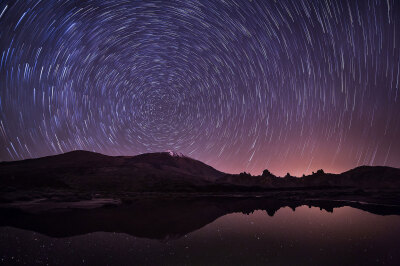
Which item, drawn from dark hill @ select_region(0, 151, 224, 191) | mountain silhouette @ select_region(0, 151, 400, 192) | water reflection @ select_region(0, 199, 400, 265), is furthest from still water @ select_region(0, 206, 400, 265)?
dark hill @ select_region(0, 151, 224, 191)

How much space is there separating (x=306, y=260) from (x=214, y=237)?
4.99 meters

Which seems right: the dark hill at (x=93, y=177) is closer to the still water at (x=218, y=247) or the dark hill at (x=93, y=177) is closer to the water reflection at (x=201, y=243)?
the water reflection at (x=201, y=243)

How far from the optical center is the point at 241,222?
18453 mm

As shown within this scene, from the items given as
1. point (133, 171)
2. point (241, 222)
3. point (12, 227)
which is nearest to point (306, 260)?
point (241, 222)

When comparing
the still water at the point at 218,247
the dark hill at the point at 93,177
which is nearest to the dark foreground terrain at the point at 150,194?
the dark hill at the point at 93,177

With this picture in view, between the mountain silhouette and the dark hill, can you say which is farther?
the dark hill

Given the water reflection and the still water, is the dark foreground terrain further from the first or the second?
the still water

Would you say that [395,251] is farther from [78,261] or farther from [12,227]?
[12,227]

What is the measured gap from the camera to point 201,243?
12.1 m

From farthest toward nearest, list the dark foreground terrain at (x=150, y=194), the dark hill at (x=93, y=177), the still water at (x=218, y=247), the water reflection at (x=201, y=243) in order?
the dark hill at (x=93, y=177)
the dark foreground terrain at (x=150, y=194)
the water reflection at (x=201, y=243)
the still water at (x=218, y=247)

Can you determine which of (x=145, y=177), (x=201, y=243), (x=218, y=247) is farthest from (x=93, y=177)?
(x=218, y=247)

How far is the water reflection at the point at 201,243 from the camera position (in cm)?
955

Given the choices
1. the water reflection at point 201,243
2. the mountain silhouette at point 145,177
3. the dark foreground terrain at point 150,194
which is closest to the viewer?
the water reflection at point 201,243

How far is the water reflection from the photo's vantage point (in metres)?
9.55
